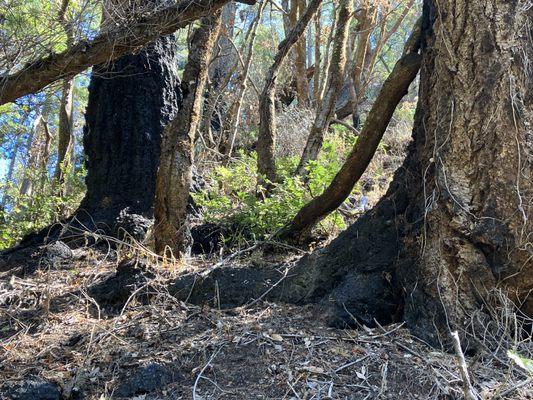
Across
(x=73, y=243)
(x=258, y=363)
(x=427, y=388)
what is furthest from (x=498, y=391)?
(x=73, y=243)

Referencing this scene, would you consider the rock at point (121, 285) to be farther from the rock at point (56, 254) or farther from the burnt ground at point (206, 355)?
the rock at point (56, 254)

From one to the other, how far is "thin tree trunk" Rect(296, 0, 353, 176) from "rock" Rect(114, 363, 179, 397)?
3178mm

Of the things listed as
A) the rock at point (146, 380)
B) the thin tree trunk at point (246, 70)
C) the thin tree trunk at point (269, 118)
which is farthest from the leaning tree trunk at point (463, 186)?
the thin tree trunk at point (246, 70)

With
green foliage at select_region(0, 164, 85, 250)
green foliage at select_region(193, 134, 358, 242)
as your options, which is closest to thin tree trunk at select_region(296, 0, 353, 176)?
green foliage at select_region(193, 134, 358, 242)

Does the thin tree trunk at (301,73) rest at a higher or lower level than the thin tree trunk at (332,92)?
higher

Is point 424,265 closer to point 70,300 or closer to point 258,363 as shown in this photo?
point 258,363

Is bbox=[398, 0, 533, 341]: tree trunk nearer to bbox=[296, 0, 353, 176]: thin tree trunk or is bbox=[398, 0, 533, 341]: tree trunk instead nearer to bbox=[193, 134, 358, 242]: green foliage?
Result: bbox=[193, 134, 358, 242]: green foliage

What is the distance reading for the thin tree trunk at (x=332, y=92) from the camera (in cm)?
604

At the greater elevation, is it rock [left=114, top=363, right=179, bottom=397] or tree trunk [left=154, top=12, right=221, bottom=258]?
tree trunk [left=154, top=12, right=221, bottom=258]

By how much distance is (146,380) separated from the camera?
327 centimetres

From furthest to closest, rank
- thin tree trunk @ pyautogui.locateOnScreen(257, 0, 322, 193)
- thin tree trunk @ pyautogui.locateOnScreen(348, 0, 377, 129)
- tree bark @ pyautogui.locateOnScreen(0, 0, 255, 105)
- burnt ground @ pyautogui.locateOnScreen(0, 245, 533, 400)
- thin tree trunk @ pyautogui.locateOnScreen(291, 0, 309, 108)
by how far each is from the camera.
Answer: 1. thin tree trunk @ pyautogui.locateOnScreen(291, 0, 309, 108)
2. thin tree trunk @ pyautogui.locateOnScreen(348, 0, 377, 129)
3. thin tree trunk @ pyautogui.locateOnScreen(257, 0, 322, 193)
4. tree bark @ pyautogui.locateOnScreen(0, 0, 255, 105)
5. burnt ground @ pyautogui.locateOnScreen(0, 245, 533, 400)

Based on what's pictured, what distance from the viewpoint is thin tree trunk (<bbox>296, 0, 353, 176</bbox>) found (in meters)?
6.04

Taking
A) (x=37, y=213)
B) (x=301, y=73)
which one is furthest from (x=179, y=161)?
(x=301, y=73)

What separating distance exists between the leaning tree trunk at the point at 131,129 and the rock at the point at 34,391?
3.36 meters
